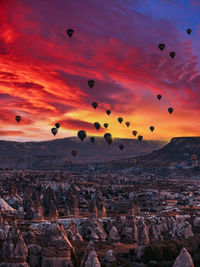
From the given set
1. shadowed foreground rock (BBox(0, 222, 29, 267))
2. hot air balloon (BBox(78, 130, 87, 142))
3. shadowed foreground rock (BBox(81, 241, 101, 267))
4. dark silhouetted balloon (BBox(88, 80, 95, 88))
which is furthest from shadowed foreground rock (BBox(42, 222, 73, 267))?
hot air balloon (BBox(78, 130, 87, 142))

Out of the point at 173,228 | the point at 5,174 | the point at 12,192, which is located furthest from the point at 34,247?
the point at 5,174

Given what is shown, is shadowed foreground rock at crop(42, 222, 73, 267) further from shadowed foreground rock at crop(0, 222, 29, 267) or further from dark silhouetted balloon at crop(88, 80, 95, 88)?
dark silhouetted balloon at crop(88, 80, 95, 88)

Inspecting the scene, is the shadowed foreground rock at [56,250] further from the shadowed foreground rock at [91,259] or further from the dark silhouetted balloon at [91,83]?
the dark silhouetted balloon at [91,83]

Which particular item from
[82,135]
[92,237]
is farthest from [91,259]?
[82,135]

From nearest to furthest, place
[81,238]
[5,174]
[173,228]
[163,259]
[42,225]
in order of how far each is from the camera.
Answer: [163,259] → [81,238] → [42,225] → [173,228] → [5,174]

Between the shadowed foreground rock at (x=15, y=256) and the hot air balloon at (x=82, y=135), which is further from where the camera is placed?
the hot air balloon at (x=82, y=135)

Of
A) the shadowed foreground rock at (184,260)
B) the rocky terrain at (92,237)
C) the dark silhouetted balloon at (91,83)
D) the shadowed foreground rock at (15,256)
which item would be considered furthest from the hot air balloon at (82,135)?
the shadowed foreground rock at (15,256)

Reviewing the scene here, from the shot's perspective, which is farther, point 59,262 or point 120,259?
point 120,259

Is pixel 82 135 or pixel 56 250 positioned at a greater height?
pixel 82 135

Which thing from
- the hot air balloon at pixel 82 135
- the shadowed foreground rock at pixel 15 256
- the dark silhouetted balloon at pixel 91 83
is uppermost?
the dark silhouetted balloon at pixel 91 83

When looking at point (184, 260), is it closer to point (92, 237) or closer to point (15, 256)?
point (15, 256)

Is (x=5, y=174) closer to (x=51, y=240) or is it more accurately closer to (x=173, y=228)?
(x=173, y=228)
